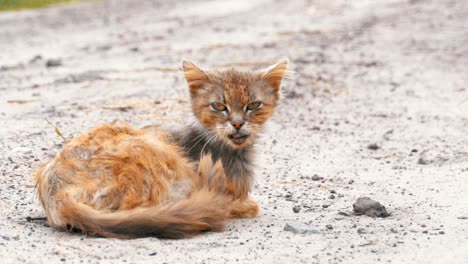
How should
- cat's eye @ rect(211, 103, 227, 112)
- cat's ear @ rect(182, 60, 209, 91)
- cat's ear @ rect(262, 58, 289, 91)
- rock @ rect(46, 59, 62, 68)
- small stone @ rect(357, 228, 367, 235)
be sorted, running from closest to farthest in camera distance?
small stone @ rect(357, 228, 367, 235)
cat's eye @ rect(211, 103, 227, 112)
cat's ear @ rect(182, 60, 209, 91)
cat's ear @ rect(262, 58, 289, 91)
rock @ rect(46, 59, 62, 68)

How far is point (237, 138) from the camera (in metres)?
6.67

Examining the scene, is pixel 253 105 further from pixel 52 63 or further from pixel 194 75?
pixel 52 63

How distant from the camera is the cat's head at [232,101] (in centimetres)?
664

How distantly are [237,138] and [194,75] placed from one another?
71 centimetres

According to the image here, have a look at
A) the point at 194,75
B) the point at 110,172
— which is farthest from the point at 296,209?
the point at 110,172

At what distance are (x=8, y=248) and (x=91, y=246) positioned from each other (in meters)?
0.55

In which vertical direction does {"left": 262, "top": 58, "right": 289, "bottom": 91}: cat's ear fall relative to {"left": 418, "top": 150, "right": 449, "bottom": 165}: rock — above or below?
above

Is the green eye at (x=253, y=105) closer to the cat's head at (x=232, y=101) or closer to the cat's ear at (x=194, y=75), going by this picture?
the cat's head at (x=232, y=101)

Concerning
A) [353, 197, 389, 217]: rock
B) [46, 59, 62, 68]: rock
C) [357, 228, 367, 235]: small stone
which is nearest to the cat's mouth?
[353, 197, 389, 217]: rock

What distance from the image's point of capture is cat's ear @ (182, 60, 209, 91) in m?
6.91

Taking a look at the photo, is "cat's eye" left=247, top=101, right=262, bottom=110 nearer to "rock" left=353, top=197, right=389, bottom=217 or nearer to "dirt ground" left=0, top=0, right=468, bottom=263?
"dirt ground" left=0, top=0, right=468, bottom=263

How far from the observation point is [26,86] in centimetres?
1125

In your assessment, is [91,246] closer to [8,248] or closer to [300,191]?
[8,248]

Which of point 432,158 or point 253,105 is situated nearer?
point 253,105
